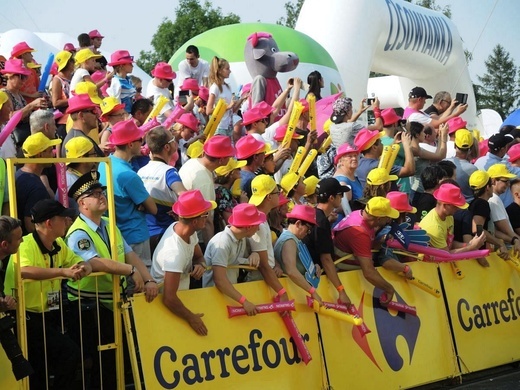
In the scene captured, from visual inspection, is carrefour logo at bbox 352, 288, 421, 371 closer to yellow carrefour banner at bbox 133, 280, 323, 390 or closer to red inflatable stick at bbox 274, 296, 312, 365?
yellow carrefour banner at bbox 133, 280, 323, 390

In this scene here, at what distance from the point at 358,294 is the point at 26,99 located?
4.26 m

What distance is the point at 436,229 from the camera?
32.8 feet

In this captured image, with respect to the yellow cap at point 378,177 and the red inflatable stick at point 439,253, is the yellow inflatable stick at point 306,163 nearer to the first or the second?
the yellow cap at point 378,177

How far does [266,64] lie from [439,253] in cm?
507

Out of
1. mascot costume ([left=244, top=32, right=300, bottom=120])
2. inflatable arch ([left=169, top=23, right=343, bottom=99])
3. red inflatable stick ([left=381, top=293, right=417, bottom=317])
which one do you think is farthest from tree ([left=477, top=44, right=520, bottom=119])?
red inflatable stick ([left=381, top=293, right=417, bottom=317])

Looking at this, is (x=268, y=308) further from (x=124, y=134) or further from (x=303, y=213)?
(x=124, y=134)

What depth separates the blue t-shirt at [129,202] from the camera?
7.74m

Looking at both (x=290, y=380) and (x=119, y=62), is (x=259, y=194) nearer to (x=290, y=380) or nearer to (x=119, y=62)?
(x=290, y=380)

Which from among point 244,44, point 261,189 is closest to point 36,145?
point 261,189

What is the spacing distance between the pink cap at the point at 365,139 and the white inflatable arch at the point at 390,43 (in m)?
10.2

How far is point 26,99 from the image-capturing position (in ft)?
35.3

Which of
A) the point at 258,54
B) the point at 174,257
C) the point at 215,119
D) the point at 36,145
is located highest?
the point at 258,54

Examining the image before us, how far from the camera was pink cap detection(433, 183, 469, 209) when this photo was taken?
388 inches

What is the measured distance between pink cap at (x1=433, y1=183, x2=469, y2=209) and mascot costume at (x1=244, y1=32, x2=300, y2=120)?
3744 mm
